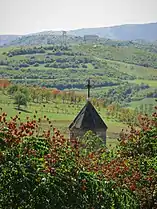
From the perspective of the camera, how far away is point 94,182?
1148cm

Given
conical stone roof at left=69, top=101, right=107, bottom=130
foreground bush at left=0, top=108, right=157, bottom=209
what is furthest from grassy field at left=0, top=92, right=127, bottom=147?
foreground bush at left=0, top=108, right=157, bottom=209

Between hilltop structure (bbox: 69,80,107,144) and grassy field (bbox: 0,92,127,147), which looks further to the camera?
grassy field (bbox: 0,92,127,147)

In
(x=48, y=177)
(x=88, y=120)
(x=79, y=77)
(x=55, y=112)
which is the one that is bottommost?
(x=55, y=112)

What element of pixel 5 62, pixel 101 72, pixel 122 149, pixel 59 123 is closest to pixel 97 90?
pixel 101 72

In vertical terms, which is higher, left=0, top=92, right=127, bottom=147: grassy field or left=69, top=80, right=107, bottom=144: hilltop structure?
left=69, top=80, right=107, bottom=144: hilltop structure

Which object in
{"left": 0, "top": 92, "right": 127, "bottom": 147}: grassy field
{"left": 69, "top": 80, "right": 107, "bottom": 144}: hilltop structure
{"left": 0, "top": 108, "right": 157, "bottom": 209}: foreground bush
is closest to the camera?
{"left": 0, "top": 108, "right": 157, "bottom": 209}: foreground bush

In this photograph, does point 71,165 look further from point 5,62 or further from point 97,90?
point 5,62

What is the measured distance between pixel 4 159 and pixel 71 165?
180 centimetres

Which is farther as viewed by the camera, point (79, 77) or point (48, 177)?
point (79, 77)

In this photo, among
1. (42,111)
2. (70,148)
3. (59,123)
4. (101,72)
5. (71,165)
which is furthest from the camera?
(101,72)

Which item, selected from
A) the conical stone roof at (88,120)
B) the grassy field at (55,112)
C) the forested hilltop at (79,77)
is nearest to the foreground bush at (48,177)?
the conical stone roof at (88,120)

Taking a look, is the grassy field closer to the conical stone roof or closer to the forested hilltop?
the conical stone roof

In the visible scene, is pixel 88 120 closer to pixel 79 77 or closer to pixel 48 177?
pixel 48 177

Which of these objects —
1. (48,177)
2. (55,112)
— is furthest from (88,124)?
(55,112)
